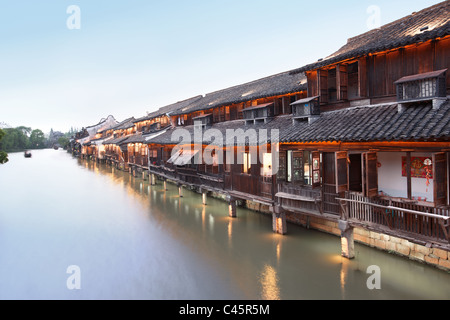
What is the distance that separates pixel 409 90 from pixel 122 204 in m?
23.8

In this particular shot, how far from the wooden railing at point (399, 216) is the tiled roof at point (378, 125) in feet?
7.81

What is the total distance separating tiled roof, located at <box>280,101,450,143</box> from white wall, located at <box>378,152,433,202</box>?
1.70 meters

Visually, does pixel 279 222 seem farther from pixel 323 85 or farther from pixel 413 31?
pixel 413 31

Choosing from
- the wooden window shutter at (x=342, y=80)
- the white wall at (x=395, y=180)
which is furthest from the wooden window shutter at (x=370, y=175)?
the wooden window shutter at (x=342, y=80)

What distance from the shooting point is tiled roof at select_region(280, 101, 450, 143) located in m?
9.15

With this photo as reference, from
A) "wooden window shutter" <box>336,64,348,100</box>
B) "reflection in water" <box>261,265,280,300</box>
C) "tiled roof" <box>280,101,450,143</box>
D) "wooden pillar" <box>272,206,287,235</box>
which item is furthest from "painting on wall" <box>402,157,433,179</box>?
A: "wooden pillar" <box>272,206,287,235</box>

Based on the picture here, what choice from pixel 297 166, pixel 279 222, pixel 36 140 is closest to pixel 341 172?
pixel 297 166

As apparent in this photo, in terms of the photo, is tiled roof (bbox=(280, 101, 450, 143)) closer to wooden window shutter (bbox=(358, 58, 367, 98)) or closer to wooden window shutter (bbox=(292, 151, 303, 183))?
wooden window shutter (bbox=(358, 58, 367, 98))

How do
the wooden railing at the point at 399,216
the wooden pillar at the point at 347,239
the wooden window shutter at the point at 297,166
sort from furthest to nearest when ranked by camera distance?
the wooden window shutter at the point at 297,166
the wooden pillar at the point at 347,239
the wooden railing at the point at 399,216

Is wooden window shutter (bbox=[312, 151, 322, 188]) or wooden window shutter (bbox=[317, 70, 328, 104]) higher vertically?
wooden window shutter (bbox=[317, 70, 328, 104])

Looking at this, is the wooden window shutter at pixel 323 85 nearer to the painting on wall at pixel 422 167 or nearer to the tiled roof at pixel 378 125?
the tiled roof at pixel 378 125

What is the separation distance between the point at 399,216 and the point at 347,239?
9.38ft

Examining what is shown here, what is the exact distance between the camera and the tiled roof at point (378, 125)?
30.0 feet

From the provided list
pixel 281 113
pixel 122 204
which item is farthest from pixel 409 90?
pixel 122 204
